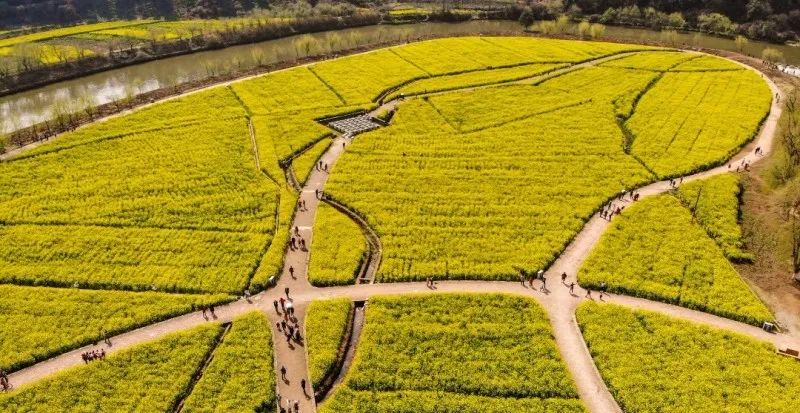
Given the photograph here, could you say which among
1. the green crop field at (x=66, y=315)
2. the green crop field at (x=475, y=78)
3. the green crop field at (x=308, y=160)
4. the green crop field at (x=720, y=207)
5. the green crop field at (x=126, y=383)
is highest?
the green crop field at (x=475, y=78)

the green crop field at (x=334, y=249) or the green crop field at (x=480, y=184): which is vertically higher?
the green crop field at (x=480, y=184)

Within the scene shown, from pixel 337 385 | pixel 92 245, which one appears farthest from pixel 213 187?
pixel 337 385

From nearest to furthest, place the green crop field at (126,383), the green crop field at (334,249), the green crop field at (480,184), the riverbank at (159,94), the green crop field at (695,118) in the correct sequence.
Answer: the green crop field at (126,383), the green crop field at (334,249), the green crop field at (480,184), the green crop field at (695,118), the riverbank at (159,94)

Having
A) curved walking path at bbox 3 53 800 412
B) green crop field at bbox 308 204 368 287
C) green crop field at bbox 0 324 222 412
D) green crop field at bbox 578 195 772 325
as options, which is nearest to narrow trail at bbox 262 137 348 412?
curved walking path at bbox 3 53 800 412

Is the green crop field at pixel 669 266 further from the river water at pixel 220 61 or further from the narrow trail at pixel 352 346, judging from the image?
the river water at pixel 220 61

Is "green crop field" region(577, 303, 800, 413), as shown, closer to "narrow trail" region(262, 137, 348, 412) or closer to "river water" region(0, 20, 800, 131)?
"narrow trail" region(262, 137, 348, 412)

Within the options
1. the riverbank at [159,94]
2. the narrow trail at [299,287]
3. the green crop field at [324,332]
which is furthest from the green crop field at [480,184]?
the riverbank at [159,94]

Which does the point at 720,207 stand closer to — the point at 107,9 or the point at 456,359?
the point at 456,359

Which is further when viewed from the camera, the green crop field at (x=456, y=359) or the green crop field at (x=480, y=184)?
the green crop field at (x=480, y=184)
